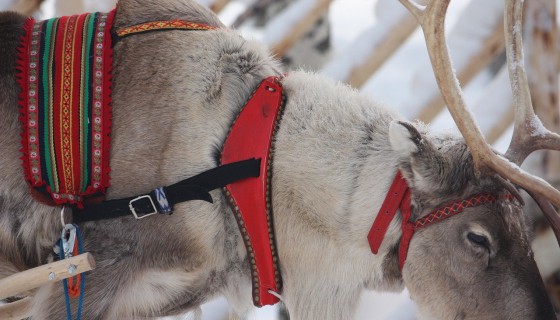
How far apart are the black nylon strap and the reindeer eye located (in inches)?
21.5

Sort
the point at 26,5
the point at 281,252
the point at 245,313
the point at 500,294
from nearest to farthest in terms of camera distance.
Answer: the point at 500,294, the point at 281,252, the point at 245,313, the point at 26,5

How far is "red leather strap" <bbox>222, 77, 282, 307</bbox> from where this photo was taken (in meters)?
2.03

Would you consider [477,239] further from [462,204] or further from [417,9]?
[417,9]

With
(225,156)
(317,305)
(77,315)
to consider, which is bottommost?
(77,315)

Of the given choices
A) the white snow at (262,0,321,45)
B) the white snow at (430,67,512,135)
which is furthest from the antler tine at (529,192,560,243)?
the white snow at (262,0,321,45)

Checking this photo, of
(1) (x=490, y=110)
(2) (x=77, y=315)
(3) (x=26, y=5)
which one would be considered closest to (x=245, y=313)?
(2) (x=77, y=315)

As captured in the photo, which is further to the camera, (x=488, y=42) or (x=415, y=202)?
(x=488, y=42)

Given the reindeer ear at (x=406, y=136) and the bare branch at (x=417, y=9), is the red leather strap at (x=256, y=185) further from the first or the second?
the bare branch at (x=417, y=9)

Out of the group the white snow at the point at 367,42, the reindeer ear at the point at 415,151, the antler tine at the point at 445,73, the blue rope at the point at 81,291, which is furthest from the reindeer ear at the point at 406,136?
the white snow at the point at 367,42

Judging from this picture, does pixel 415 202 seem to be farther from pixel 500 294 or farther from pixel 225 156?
pixel 225 156

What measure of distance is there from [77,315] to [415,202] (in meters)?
0.90

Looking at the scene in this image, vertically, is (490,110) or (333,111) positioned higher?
(333,111)

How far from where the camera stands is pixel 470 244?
6.48 ft

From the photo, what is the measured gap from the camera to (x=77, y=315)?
2.04 m
